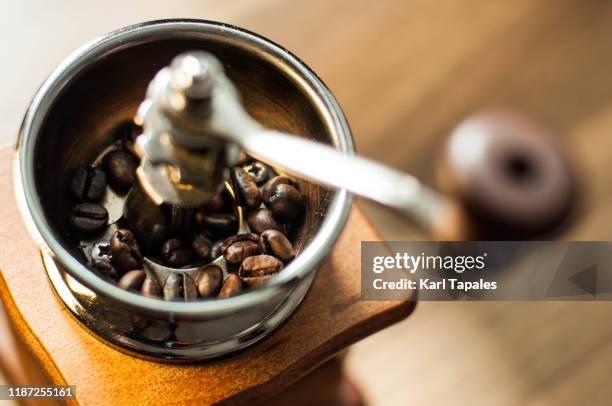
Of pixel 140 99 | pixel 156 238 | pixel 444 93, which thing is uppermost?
pixel 444 93

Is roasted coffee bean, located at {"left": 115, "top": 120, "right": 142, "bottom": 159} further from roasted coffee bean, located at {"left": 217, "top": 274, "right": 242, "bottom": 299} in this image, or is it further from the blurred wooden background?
the blurred wooden background

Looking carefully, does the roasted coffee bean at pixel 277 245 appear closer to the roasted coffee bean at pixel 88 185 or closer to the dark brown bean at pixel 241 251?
the dark brown bean at pixel 241 251

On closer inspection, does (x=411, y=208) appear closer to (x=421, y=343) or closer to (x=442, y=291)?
(x=442, y=291)

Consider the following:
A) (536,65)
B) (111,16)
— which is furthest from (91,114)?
(536,65)

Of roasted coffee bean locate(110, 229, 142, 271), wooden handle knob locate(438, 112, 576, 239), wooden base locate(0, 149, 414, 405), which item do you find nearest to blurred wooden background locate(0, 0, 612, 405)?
wooden base locate(0, 149, 414, 405)

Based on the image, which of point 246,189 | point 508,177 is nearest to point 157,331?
point 246,189

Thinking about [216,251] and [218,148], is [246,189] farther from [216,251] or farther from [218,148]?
[218,148]
